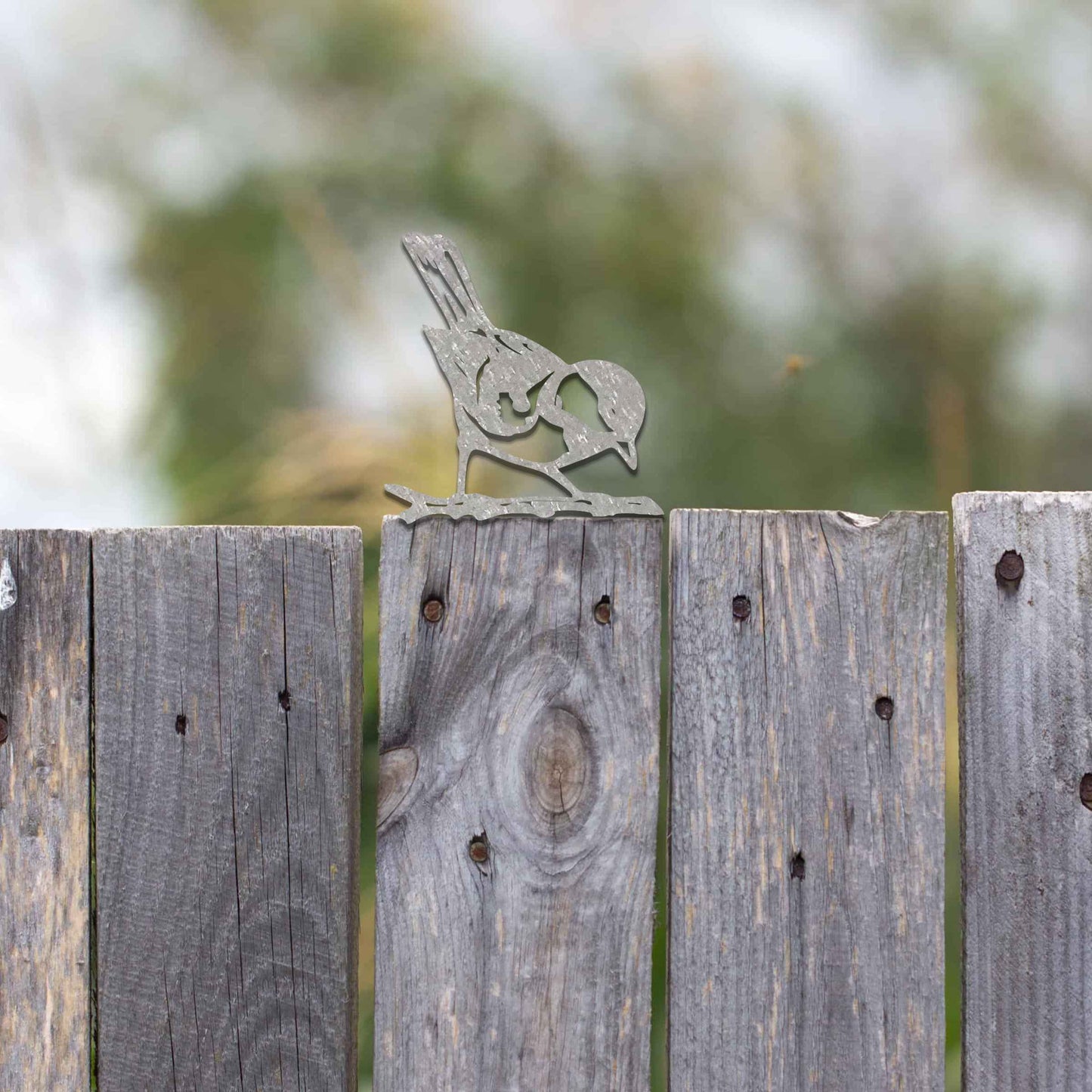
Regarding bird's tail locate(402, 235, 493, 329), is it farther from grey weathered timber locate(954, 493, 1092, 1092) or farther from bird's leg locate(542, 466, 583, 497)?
grey weathered timber locate(954, 493, 1092, 1092)

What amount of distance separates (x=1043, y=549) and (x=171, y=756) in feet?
2.54

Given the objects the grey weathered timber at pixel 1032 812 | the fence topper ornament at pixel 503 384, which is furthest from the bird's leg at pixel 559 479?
the grey weathered timber at pixel 1032 812

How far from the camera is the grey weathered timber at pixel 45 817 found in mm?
761

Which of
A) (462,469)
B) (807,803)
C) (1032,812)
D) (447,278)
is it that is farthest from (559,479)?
(1032,812)

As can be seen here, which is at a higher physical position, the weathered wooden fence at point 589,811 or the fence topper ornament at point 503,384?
the fence topper ornament at point 503,384

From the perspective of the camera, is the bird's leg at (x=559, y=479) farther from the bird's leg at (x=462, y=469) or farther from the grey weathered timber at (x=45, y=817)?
the grey weathered timber at (x=45, y=817)

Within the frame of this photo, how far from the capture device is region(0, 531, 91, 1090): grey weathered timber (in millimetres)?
761

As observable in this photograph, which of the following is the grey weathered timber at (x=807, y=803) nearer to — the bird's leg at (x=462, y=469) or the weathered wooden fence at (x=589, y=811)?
the weathered wooden fence at (x=589, y=811)

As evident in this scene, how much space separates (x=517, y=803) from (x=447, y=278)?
1.54ft

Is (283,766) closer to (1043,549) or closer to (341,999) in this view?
(341,999)

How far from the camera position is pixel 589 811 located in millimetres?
730

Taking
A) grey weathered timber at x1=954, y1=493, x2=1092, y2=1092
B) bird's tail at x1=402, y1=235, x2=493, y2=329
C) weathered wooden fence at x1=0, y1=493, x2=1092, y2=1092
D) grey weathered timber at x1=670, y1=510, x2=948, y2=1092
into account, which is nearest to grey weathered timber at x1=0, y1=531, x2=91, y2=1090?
weathered wooden fence at x1=0, y1=493, x2=1092, y2=1092

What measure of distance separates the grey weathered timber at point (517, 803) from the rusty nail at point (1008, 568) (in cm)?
29

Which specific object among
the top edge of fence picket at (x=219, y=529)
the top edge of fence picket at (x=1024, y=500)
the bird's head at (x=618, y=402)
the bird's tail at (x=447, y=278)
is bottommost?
the top edge of fence picket at (x=219, y=529)
